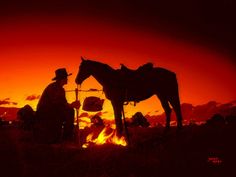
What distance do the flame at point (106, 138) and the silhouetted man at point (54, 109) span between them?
117cm

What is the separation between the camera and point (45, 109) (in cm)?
1269

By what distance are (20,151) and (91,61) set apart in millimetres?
4118

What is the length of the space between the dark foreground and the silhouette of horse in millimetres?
1958

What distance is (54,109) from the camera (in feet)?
41.8

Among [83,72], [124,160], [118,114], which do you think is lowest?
[124,160]

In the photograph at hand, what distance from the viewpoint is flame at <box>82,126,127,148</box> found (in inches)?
506

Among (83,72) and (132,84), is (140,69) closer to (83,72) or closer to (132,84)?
(132,84)

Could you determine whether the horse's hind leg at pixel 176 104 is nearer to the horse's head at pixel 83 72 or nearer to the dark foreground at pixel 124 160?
the dark foreground at pixel 124 160

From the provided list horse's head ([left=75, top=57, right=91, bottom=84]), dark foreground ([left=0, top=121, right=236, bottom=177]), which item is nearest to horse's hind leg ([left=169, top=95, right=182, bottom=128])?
dark foreground ([left=0, top=121, right=236, bottom=177])

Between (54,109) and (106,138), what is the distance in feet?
7.04

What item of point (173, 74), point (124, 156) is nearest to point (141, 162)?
point (124, 156)

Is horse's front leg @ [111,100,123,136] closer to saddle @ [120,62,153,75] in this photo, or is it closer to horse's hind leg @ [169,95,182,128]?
saddle @ [120,62,153,75]

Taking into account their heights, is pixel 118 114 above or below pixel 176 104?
below

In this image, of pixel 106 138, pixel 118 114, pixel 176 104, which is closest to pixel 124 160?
pixel 118 114
